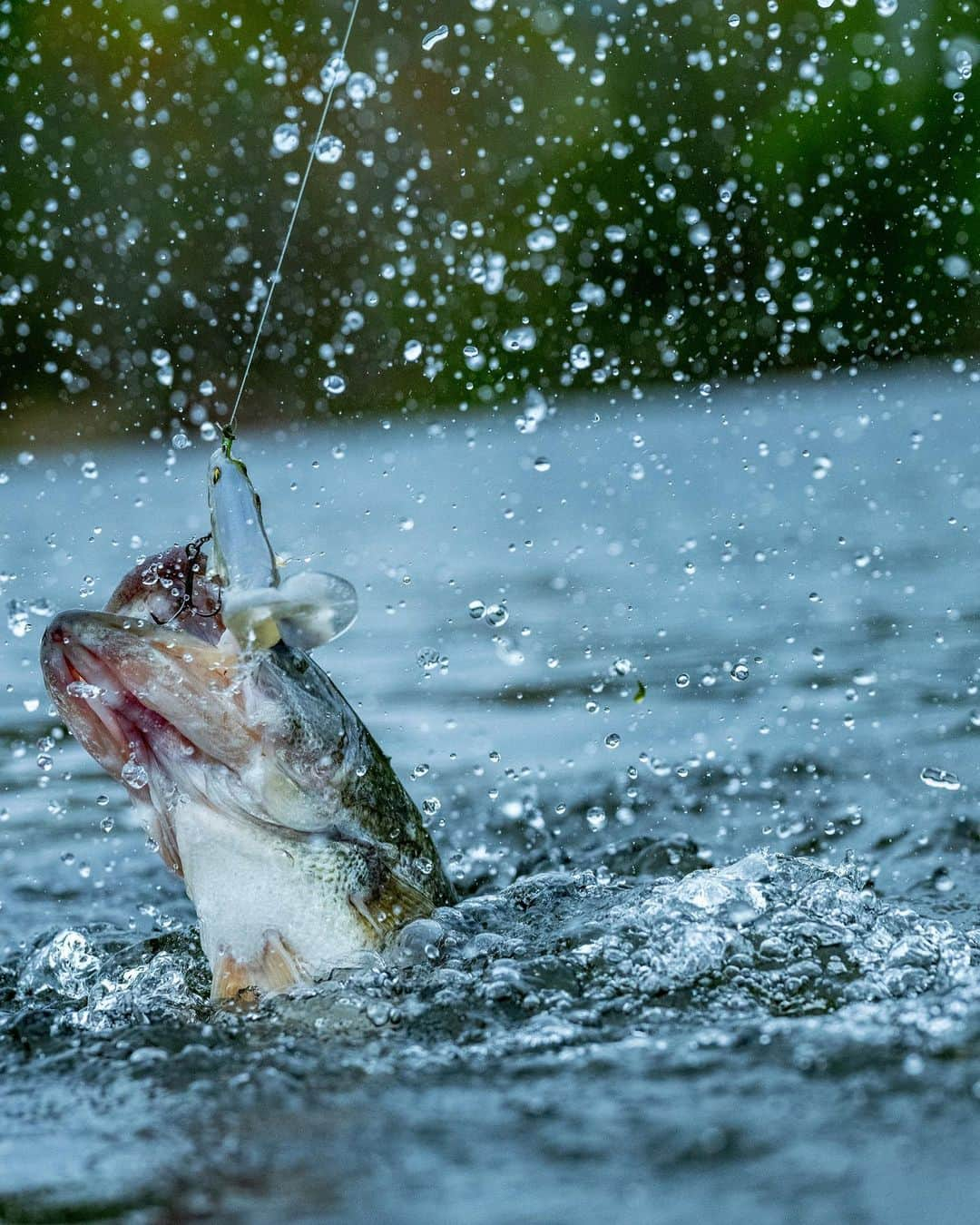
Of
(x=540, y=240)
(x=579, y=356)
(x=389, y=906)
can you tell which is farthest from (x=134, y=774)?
(x=579, y=356)

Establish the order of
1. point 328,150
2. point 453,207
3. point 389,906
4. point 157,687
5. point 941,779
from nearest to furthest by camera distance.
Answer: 1. point 157,687
2. point 389,906
3. point 328,150
4. point 941,779
5. point 453,207

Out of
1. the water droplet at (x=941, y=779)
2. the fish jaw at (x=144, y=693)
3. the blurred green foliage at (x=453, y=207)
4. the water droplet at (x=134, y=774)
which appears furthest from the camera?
the blurred green foliage at (x=453, y=207)

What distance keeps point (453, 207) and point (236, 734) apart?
887 inches

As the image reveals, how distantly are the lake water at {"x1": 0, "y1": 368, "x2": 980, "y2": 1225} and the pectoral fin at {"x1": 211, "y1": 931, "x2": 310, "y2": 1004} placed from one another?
1.4 inches

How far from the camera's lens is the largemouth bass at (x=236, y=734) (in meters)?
2.90

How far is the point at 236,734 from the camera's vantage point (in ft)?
9.71

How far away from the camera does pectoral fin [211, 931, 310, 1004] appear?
3.07 m

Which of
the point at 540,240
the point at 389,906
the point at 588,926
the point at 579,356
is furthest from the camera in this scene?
the point at 579,356

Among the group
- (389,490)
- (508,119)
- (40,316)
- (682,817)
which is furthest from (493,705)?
(508,119)

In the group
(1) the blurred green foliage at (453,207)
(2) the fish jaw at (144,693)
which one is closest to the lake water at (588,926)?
(2) the fish jaw at (144,693)

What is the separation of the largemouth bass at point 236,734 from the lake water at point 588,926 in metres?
0.16

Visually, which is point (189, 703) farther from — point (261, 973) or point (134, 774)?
point (261, 973)

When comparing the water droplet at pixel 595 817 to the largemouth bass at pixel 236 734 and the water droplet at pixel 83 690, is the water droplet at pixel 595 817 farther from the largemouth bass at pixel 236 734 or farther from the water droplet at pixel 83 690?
the water droplet at pixel 83 690

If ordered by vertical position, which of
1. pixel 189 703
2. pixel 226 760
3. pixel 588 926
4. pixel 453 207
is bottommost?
pixel 588 926
